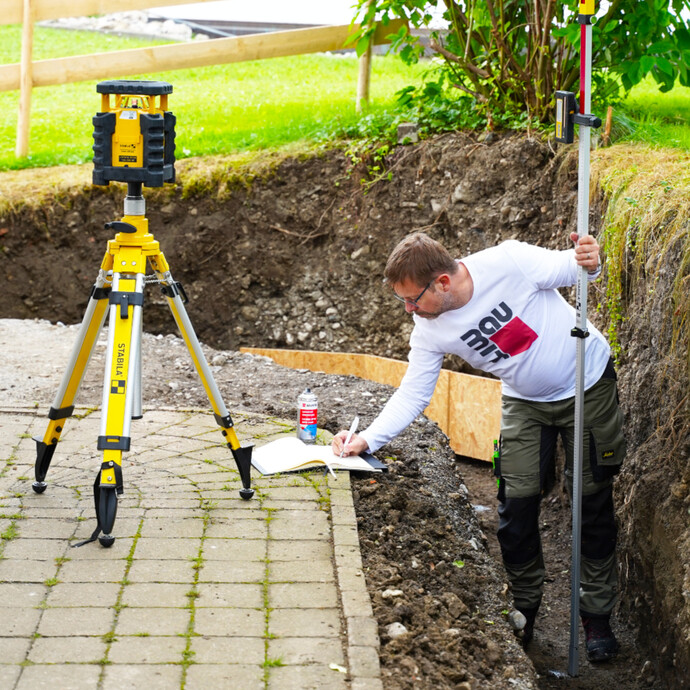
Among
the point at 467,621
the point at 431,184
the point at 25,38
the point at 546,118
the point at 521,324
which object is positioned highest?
the point at 25,38

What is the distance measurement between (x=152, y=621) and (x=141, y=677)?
388mm

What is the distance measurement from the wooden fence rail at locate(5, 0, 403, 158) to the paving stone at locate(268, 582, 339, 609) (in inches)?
283

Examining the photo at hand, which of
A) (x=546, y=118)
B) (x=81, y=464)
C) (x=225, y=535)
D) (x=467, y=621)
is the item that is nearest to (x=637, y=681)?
(x=467, y=621)

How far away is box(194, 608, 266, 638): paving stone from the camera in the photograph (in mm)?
3754

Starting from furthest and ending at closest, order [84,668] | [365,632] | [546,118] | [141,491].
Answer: [546,118], [141,491], [365,632], [84,668]

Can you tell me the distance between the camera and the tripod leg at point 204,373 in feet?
14.9

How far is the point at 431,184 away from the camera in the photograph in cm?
884

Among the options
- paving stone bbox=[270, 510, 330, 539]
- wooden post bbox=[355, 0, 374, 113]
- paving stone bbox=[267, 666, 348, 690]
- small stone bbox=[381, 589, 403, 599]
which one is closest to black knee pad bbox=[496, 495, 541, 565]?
paving stone bbox=[270, 510, 330, 539]

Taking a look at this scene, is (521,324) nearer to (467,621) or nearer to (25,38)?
(467,621)

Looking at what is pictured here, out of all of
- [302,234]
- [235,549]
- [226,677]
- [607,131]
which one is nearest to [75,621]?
[226,677]

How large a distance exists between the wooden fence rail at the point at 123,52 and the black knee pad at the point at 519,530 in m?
6.52

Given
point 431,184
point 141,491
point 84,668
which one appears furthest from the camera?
point 431,184

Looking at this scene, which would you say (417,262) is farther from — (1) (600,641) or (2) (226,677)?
(1) (600,641)

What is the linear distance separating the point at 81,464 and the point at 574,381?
9.02ft
